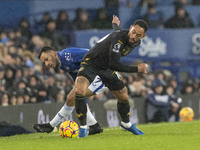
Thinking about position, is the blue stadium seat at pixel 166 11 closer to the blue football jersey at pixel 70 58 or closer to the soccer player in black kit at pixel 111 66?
the blue football jersey at pixel 70 58

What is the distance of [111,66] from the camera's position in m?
10.2

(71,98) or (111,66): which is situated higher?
(111,66)

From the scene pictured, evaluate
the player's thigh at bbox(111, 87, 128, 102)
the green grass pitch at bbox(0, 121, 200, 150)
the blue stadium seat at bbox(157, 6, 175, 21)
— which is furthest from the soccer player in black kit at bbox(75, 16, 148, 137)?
the blue stadium seat at bbox(157, 6, 175, 21)

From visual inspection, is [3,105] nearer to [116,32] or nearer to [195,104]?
[116,32]

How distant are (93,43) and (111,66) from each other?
991cm

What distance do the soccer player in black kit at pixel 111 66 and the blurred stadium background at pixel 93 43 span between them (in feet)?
13.5

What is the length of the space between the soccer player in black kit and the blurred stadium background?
4124 millimetres

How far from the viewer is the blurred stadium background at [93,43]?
51.5ft

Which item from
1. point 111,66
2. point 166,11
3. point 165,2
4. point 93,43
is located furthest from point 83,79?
point 165,2

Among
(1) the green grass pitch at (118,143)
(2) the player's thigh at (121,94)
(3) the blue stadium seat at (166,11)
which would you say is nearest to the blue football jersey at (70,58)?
(2) the player's thigh at (121,94)

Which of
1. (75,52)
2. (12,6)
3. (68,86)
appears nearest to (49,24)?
(12,6)

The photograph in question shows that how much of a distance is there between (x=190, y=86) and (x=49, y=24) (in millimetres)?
4874

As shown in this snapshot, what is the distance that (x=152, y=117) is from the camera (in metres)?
16.9

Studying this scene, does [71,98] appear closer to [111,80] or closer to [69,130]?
[69,130]
